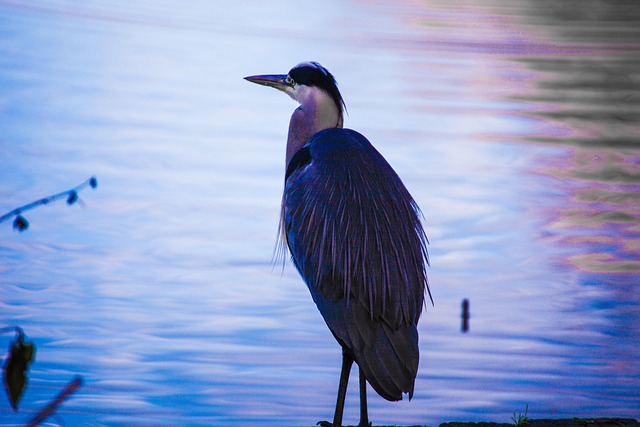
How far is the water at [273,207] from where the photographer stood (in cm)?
462

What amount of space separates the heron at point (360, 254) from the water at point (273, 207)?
0.91m

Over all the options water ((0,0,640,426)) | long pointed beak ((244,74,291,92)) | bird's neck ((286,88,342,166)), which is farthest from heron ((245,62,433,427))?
water ((0,0,640,426))

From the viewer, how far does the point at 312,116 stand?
430 cm

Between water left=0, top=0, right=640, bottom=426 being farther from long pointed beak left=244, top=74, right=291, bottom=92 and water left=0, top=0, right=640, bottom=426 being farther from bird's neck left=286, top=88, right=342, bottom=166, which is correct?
long pointed beak left=244, top=74, right=291, bottom=92

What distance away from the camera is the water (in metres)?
4.62

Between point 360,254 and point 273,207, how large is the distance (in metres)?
3.78

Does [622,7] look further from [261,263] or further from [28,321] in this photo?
[28,321]

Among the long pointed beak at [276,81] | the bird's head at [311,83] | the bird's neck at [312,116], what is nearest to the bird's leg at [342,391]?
the bird's neck at [312,116]

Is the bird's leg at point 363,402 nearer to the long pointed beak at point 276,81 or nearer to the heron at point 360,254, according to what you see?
the heron at point 360,254

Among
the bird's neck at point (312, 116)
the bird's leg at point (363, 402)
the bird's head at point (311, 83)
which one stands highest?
the bird's head at point (311, 83)

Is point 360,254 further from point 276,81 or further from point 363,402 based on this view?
point 276,81

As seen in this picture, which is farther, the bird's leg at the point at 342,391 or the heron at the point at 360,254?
the bird's leg at the point at 342,391

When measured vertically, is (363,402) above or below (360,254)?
below

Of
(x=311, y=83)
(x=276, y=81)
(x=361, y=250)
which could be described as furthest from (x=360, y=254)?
(x=276, y=81)
